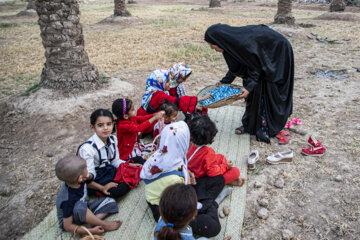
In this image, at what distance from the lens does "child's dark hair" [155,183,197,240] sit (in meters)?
1.84

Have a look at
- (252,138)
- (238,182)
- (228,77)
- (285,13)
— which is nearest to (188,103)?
(228,77)

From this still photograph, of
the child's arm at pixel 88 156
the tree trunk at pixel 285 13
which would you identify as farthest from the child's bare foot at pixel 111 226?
the tree trunk at pixel 285 13

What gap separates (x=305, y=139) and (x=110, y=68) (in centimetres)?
540

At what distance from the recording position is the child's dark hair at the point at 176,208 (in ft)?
6.02

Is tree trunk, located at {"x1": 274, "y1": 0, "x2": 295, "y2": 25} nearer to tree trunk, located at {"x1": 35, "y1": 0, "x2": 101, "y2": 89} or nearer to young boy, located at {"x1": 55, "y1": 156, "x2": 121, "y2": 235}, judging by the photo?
tree trunk, located at {"x1": 35, "y1": 0, "x2": 101, "y2": 89}

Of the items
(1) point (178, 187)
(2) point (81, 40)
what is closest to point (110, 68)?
(2) point (81, 40)

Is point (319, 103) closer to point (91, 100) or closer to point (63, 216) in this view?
point (91, 100)

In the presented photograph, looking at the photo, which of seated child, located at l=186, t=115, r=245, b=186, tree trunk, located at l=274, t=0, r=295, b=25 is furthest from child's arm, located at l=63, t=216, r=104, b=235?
tree trunk, located at l=274, t=0, r=295, b=25

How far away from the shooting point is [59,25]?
4.99m

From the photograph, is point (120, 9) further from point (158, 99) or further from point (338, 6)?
point (338, 6)

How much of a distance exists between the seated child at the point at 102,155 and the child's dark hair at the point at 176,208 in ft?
3.78

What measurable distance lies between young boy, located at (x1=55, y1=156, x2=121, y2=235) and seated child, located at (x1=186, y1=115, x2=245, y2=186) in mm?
977

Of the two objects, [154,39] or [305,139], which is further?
[154,39]

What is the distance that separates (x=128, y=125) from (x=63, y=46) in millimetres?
2837
